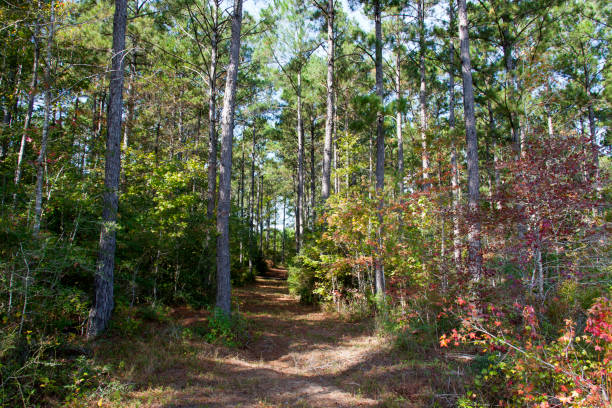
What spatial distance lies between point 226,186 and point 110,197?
7.67 ft

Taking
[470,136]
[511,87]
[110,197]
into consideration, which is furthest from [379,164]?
[110,197]

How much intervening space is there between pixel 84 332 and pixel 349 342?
5.26m

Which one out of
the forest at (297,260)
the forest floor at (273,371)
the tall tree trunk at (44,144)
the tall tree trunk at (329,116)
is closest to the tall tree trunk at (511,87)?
the forest at (297,260)

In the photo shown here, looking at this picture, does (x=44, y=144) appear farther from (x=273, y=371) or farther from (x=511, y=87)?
(x=511, y=87)

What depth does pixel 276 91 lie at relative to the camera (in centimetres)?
1853

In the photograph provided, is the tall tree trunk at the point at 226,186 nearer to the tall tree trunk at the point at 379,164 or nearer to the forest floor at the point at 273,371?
the forest floor at the point at 273,371

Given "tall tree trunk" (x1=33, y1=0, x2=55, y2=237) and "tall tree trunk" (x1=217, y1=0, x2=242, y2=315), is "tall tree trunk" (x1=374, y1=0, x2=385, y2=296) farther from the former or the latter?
"tall tree trunk" (x1=33, y1=0, x2=55, y2=237)

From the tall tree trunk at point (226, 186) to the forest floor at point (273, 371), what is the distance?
0.90 metres

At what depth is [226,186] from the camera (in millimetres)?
7516

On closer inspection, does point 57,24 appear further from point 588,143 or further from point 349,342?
point 588,143

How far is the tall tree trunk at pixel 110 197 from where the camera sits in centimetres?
580

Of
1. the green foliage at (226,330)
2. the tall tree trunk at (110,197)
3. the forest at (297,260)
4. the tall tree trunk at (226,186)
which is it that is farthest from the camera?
the tall tree trunk at (226,186)

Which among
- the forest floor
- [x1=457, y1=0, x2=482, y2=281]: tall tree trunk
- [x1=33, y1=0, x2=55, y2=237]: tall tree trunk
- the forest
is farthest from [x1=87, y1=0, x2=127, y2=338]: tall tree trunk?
[x1=457, y1=0, x2=482, y2=281]: tall tree trunk

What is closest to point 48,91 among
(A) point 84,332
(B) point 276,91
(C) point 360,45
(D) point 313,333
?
(A) point 84,332
